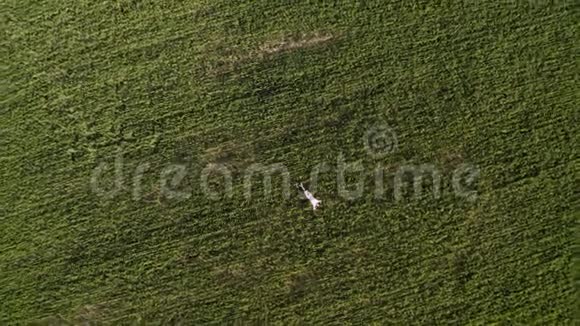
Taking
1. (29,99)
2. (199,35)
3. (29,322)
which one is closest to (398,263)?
(199,35)

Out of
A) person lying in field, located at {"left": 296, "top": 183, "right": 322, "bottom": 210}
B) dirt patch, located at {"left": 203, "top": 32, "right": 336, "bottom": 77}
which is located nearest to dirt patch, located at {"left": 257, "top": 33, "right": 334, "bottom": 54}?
dirt patch, located at {"left": 203, "top": 32, "right": 336, "bottom": 77}

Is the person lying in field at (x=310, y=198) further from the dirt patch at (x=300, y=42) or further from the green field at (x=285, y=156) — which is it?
the dirt patch at (x=300, y=42)

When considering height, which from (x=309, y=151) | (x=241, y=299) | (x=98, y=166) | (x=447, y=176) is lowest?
(x=241, y=299)

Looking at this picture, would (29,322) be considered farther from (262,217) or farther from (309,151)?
(309,151)

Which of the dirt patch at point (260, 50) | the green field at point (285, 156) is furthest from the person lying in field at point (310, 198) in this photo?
the dirt patch at point (260, 50)

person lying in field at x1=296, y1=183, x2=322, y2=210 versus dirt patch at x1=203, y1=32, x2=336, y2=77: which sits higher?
dirt patch at x1=203, y1=32, x2=336, y2=77

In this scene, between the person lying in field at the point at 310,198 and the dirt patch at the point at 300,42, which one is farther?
the dirt patch at the point at 300,42

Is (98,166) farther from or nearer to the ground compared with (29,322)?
farther from the ground

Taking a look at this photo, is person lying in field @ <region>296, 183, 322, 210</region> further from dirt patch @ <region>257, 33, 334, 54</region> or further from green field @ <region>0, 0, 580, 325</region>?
dirt patch @ <region>257, 33, 334, 54</region>
